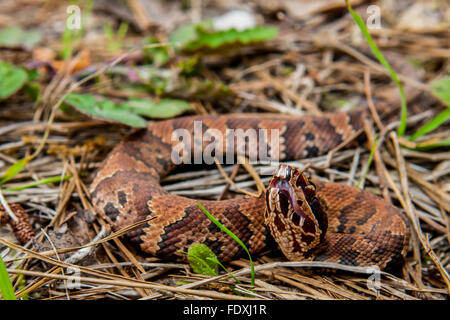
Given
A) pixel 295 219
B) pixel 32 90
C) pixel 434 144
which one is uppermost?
pixel 32 90

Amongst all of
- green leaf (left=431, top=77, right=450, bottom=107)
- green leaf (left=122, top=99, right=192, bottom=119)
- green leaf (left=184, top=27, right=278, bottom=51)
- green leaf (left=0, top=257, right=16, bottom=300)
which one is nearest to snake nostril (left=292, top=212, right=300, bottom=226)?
green leaf (left=0, top=257, right=16, bottom=300)

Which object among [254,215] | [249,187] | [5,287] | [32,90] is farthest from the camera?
[32,90]

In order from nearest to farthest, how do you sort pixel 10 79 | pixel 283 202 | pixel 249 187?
pixel 283 202
pixel 249 187
pixel 10 79

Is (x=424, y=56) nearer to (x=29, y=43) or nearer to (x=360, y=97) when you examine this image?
(x=360, y=97)

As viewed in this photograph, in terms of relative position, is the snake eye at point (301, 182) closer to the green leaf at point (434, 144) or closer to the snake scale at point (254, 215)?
the snake scale at point (254, 215)

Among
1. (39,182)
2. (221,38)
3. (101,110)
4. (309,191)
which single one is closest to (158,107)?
(101,110)

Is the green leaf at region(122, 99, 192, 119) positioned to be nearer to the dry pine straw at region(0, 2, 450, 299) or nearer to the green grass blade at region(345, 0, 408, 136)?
the dry pine straw at region(0, 2, 450, 299)

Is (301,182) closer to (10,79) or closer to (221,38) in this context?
(221,38)
